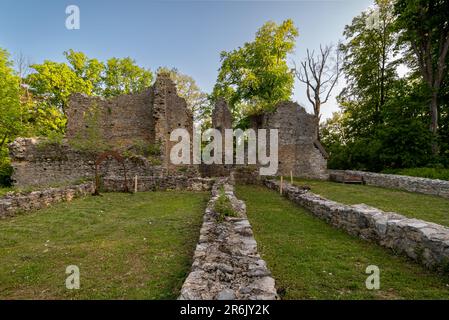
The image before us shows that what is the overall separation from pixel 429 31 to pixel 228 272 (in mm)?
23537

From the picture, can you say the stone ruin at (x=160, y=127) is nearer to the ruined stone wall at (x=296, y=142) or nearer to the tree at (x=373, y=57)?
the ruined stone wall at (x=296, y=142)

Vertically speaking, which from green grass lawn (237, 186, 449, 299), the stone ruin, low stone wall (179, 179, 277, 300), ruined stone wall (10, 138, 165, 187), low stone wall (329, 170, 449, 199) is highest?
the stone ruin

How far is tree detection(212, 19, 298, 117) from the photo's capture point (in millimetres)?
24109

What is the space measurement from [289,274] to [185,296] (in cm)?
190

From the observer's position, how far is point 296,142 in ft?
70.3

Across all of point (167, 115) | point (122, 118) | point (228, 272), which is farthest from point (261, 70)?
point (228, 272)

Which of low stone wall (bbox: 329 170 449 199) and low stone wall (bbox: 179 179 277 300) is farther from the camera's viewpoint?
low stone wall (bbox: 329 170 449 199)

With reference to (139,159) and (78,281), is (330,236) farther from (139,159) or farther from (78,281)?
(139,159)

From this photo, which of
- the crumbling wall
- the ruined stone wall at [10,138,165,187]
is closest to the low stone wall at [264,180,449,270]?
the ruined stone wall at [10,138,165,187]

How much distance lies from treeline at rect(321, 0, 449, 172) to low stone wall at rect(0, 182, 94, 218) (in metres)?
19.6

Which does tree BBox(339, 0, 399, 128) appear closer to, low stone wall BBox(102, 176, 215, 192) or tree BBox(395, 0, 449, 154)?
tree BBox(395, 0, 449, 154)

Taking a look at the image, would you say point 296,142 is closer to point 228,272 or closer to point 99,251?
point 99,251

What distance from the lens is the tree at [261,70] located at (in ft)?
79.1

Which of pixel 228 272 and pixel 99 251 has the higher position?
pixel 228 272
